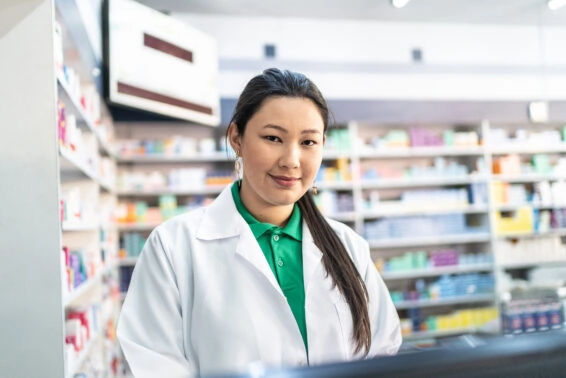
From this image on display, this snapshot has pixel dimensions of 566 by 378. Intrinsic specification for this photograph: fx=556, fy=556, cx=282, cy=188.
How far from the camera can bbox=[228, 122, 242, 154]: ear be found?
4.46 feet

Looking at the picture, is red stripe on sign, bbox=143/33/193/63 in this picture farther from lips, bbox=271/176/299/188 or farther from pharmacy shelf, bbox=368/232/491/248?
lips, bbox=271/176/299/188

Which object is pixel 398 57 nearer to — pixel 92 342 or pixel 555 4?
pixel 555 4

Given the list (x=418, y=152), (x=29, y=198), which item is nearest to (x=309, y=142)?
(x=29, y=198)

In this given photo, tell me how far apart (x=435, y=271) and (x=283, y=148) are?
6028mm

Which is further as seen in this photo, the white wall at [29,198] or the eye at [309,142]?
the white wall at [29,198]

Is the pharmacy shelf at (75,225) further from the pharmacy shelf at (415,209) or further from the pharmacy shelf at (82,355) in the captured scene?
the pharmacy shelf at (415,209)

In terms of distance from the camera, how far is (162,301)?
3.98 ft

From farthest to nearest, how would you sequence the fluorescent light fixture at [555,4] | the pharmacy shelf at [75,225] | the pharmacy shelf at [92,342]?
the fluorescent light fixture at [555,4]
the pharmacy shelf at [92,342]
the pharmacy shelf at [75,225]

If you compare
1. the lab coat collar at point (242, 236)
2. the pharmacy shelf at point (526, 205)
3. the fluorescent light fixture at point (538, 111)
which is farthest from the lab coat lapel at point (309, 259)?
the pharmacy shelf at point (526, 205)

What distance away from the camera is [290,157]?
1.22 m

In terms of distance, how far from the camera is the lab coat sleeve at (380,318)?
139 centimetres

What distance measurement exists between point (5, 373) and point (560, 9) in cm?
670

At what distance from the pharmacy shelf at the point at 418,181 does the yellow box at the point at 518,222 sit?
0.58 m

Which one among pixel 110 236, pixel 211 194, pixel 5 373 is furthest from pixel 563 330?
pixel 211 194
